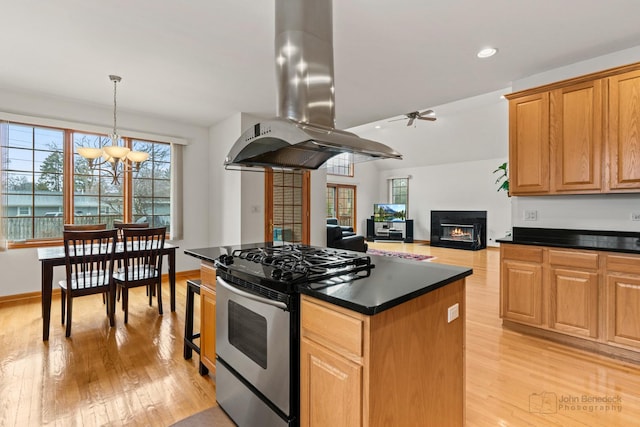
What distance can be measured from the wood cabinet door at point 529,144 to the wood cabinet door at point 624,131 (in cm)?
46

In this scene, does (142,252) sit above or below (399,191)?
below

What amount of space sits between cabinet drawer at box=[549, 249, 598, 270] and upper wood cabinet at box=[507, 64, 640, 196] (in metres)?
0.60

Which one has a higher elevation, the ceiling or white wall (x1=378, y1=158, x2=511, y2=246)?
the ceiling

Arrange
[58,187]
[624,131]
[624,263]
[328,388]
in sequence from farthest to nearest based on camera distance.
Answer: [58,187] < [624,131] < [624,263] < [328,388]

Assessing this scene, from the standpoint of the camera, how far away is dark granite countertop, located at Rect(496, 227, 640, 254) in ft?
8.48

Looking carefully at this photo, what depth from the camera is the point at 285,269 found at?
155 cm

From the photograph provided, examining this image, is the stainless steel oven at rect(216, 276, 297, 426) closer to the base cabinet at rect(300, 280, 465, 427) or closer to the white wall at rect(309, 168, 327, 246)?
the base cabinet at rect(300, 280, 465, 427)

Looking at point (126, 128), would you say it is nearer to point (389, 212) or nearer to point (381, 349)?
point (381, 349)

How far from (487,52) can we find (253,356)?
10.2 feet

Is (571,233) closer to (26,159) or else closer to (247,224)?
(247,224)

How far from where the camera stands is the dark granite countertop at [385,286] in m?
1.14

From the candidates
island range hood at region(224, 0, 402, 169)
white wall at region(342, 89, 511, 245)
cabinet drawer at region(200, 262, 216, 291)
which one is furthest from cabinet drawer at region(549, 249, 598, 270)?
white wall at region(342, 89, 511, 245)

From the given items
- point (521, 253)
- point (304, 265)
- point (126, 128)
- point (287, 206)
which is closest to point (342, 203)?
point (287, 206)

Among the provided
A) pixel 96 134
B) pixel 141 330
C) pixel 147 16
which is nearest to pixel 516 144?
pixel 147 16
